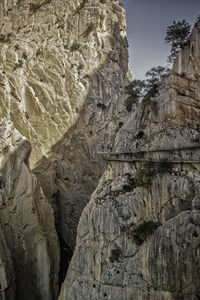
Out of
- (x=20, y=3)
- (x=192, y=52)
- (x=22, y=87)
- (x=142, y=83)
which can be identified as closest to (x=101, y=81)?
(x=22, y=87)

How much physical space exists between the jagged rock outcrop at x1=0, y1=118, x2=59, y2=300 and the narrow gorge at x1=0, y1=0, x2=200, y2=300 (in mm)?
96

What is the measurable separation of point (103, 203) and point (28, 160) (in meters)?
12.9

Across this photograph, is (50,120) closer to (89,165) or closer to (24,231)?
(89,165)

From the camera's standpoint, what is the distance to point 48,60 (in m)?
34.9

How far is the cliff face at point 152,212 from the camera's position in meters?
16.3

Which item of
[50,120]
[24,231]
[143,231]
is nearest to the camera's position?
[143,231]

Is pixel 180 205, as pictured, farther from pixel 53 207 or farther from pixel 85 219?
pixel 53 207

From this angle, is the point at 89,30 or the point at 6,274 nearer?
the point at 6,274

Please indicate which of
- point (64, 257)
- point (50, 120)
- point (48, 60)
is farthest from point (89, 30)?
point (64, 257)

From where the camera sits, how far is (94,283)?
19.6m

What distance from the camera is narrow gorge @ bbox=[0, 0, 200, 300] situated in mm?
17516

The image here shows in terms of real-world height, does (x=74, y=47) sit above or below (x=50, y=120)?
above

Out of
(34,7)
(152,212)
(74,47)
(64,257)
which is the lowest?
(64,257)

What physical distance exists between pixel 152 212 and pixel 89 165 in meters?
15.5
